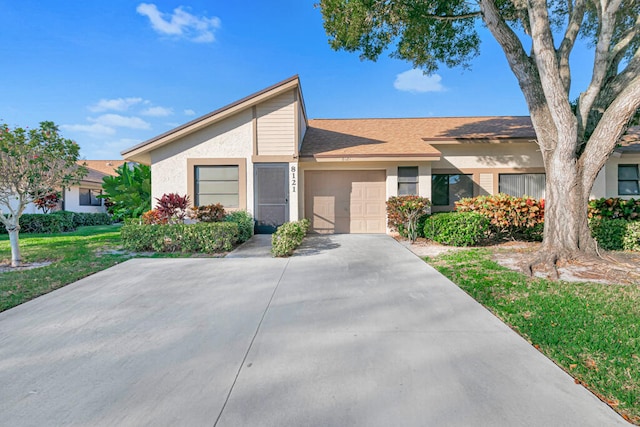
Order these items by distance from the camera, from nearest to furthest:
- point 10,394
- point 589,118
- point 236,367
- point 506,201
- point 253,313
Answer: point 10,394 → point 236,367 → point 253,313 → point 589,118 → point 506,201

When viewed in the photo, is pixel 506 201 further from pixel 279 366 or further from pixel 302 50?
pixel 302 50

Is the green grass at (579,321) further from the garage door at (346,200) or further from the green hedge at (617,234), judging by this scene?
the garage door at (346,200)

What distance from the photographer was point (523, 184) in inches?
453

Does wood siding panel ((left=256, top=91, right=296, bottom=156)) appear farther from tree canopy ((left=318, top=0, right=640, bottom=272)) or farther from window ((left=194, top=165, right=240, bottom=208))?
tree canopy ((left=318, top=0, right=640, bottom=272))

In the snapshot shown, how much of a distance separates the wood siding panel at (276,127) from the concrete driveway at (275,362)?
6.22m

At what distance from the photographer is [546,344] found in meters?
2.97

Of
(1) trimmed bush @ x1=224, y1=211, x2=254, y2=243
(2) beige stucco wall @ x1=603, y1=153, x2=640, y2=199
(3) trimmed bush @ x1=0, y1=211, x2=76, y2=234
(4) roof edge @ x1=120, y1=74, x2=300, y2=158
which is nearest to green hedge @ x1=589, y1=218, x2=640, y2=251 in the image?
(2) beige stucco wall @ x1=603, y1=153, x2=640, y2=199

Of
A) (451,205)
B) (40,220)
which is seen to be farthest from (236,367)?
(40,220)

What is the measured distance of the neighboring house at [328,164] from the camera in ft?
32.7

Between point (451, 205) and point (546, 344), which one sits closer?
point (546, 344)

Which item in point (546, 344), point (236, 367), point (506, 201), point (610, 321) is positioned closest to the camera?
point (236, 367)

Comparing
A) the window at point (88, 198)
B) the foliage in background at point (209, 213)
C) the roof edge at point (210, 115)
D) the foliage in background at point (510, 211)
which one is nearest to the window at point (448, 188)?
the foliage in background at point (510, 211)

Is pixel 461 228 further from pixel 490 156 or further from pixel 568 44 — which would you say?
pixel 490 156

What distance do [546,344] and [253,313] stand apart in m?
3.35
